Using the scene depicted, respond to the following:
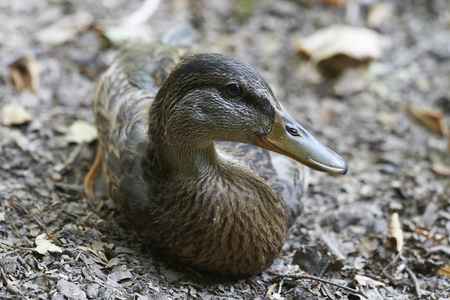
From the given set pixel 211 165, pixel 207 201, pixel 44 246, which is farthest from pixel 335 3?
pixel 44 246

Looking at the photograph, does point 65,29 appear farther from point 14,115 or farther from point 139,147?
point 139,147

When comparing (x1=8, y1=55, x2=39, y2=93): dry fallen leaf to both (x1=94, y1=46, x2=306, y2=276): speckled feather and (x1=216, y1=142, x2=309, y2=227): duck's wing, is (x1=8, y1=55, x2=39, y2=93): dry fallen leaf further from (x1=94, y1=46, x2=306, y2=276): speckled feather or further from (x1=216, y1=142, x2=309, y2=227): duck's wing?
(x1=216, y1=142, x2=309, y2=227): duck's wing

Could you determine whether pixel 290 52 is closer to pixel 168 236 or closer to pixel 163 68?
pixel 163 68

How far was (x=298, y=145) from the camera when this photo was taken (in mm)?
3014

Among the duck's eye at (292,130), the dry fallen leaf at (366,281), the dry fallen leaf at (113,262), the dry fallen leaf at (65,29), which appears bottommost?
the dry fallen leaf at (113,262)

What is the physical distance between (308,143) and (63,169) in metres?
2.19

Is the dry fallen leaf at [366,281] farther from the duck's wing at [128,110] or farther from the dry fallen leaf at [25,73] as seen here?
the dry fallen leaf at [25,73]

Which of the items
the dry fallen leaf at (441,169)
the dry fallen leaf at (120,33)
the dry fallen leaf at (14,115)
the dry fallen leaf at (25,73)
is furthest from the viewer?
the dry fallen leaf at (120,33)

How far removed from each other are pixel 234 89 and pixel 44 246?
4.64 feet

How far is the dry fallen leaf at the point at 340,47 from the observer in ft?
18.8

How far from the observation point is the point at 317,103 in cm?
561

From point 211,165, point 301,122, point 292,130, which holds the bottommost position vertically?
point 301,122

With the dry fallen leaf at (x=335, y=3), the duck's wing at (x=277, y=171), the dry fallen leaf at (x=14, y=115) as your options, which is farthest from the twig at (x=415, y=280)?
the dry fallen leaf at (x=335, y=3)

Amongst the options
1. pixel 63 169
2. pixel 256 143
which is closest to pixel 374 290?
pixel 256 143
